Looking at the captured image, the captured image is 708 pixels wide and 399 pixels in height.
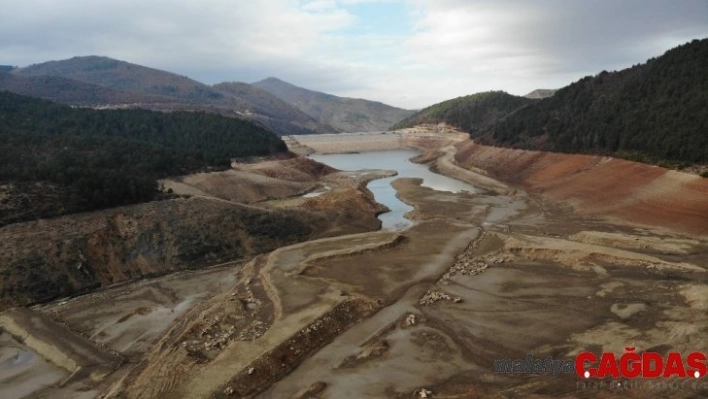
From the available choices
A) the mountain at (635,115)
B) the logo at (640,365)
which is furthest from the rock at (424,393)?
the mountain at (635,115)

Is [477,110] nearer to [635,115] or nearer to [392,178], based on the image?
[392,178]

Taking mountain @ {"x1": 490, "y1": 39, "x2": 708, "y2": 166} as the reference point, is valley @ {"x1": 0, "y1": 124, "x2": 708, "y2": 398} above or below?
below

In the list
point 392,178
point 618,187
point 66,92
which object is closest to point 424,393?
point 618,187

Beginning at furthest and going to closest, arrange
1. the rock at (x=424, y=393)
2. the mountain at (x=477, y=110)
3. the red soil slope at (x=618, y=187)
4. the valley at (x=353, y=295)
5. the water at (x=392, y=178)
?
the mountain at (x=477, y=110)
the water at (x=392, y=178)
the red soil slope at (x=618, y=187)
the valley at (x=353, y=295)
the rock at (x=424, y=393)

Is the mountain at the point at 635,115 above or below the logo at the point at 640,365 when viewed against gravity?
above

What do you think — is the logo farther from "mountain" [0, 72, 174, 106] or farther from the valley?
"mountain" [0, 72, 174, 106]

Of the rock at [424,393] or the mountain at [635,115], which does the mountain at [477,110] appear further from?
the rock at [424,393]

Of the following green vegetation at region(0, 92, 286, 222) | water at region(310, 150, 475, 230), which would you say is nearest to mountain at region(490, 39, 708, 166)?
water at region(310, 150, 475, 230)
